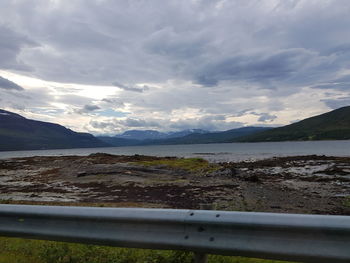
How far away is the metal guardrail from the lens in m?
2.76

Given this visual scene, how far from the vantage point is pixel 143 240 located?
3416 mm

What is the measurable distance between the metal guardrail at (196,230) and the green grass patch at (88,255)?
860 millimetres

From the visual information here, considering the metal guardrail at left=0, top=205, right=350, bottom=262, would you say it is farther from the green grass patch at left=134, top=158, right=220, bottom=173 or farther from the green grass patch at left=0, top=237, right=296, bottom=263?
the green grass patch at left=134, top=158, right=220, bottom=173

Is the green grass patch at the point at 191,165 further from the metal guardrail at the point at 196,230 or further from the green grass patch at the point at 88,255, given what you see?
the metal guardrail at the point at 196,230

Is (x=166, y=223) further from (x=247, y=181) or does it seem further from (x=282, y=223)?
(x=247, y=181)

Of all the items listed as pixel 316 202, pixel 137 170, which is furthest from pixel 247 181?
pixel 137 170

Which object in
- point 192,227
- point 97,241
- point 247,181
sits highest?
point 192,227

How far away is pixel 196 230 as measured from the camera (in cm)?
329

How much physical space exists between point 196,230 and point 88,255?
7.89ft

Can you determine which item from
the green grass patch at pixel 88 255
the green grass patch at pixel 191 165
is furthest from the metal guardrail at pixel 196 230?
the green grass patch at pixel 191 165

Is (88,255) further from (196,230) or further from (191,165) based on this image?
(191,165)

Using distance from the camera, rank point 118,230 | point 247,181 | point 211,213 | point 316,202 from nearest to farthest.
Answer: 1. point 211,213
2. point 118,230
3. point 316,202
4. point 247,181

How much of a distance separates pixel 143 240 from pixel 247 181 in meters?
23.8

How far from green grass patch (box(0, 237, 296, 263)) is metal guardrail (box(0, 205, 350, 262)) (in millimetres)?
860
